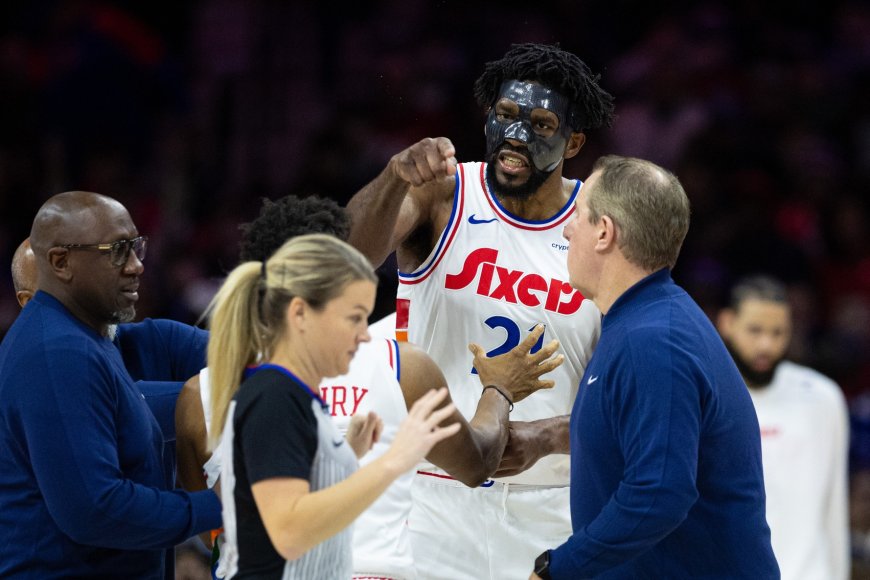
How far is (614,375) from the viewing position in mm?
3348

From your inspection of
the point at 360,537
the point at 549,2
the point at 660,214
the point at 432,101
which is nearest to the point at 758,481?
the point at 660,214

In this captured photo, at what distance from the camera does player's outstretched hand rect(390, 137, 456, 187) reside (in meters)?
3.92

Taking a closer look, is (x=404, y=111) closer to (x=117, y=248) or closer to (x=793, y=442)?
(x=793, y=442)

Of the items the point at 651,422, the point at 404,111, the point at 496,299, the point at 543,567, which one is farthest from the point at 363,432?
the point at 404,111

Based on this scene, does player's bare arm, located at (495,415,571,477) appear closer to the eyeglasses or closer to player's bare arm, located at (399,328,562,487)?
player's bare arm, located at (399,328,562,487)

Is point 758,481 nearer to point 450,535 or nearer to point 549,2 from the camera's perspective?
point 450,535

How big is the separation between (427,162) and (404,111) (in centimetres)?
572

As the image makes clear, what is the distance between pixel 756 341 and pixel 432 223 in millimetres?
2388

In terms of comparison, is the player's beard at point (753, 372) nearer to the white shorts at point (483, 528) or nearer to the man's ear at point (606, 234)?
the white shorts at point (483, 528)

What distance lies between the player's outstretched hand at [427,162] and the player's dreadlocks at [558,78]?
69cm

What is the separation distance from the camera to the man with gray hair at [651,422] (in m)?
3.20

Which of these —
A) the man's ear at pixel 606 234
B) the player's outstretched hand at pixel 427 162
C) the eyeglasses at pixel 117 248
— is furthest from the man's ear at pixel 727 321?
the eyeglasses at pixel 117 248

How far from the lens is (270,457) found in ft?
9.08

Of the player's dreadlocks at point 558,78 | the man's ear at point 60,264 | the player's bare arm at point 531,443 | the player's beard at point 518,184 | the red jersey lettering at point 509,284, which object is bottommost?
the player's bare arm at point 531,443
